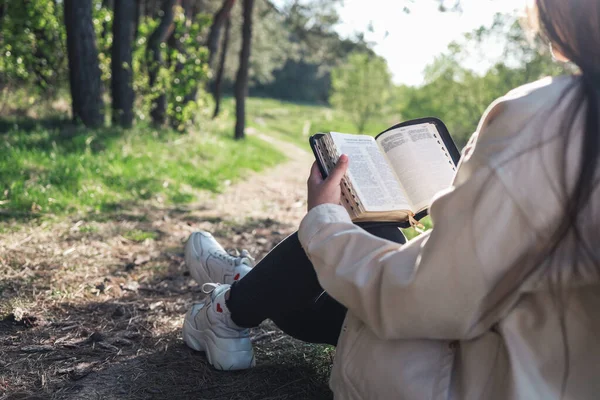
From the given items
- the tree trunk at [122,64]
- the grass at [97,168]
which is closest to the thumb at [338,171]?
the grass at [97,168]

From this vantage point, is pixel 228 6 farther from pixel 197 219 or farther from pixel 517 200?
pixel 517 200

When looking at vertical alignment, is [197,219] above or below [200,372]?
below

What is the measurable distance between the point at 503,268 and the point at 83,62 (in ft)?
23.7

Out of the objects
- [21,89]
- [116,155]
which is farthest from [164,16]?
[116,155]

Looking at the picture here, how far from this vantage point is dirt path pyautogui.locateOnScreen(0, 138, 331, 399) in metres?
2.30

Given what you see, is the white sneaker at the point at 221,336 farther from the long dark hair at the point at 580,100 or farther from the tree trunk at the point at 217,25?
the tree trunk at the point at 217,25

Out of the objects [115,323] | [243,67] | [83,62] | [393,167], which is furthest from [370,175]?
[243,67]

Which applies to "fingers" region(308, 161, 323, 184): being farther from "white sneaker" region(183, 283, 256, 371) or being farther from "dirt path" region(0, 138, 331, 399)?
"dirt path" region(0, 138, 331, 399)

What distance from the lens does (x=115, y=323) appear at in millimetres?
2939

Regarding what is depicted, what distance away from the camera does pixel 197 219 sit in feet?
17.9

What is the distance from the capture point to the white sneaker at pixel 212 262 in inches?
109

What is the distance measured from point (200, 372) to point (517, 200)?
1.66 m

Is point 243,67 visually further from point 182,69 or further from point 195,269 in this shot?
point 195,269

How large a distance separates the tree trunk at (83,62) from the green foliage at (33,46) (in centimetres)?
175
